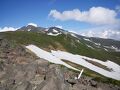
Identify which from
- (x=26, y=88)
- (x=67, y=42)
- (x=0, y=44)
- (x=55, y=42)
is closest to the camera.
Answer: (x=26, y=88)

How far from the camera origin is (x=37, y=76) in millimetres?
31453

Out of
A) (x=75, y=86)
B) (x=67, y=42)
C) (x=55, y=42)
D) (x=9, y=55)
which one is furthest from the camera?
(x=67, y=42)

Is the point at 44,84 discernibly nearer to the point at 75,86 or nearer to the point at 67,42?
the point at 75,86

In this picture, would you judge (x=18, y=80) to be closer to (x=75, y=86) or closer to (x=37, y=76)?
(x=37, y=76)

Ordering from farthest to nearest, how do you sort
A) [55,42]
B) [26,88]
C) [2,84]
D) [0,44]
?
[55,42], [0,44], [2,84], [26,88]

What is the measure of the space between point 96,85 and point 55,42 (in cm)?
9856

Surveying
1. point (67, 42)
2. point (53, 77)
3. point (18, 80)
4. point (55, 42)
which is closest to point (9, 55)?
point (18, 80)

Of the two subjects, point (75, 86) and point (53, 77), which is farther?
point (75, 86)

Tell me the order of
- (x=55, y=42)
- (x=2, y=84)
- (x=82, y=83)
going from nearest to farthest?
(x=2, y=84), (x=82, y=83), (x=55, y=42)

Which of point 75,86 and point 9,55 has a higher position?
point 9,55

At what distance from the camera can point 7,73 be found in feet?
106

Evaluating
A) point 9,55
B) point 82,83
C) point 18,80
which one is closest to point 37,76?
point 18,80

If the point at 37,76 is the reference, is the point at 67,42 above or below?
above

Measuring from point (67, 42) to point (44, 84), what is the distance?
119 metres
